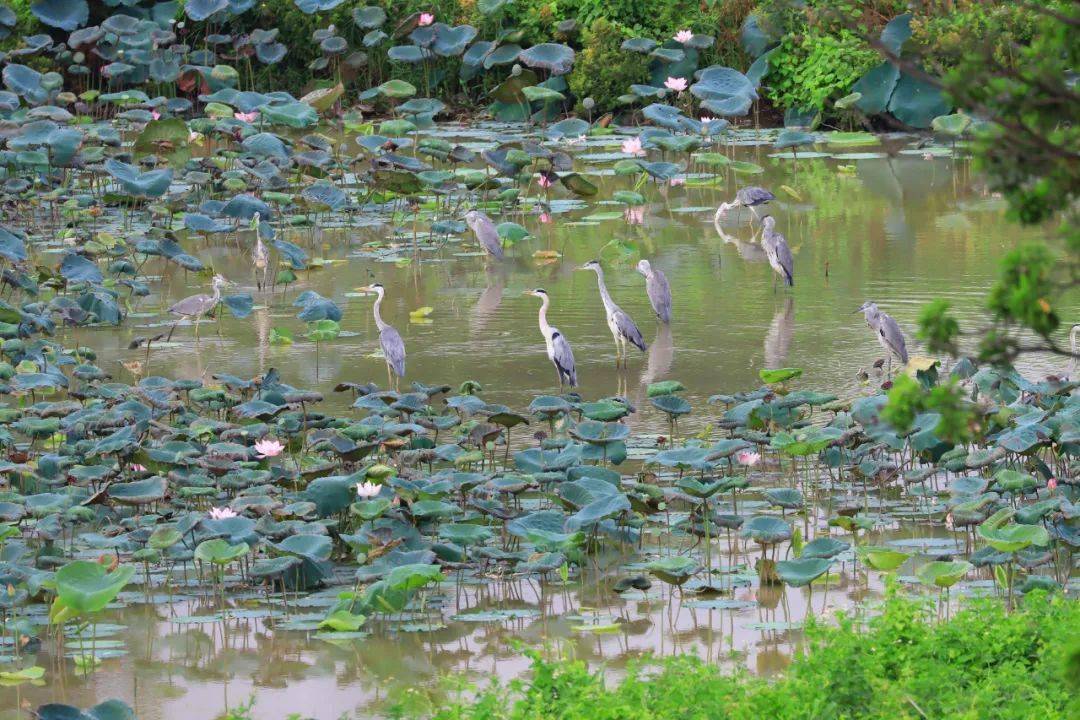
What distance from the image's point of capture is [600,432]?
6.08m

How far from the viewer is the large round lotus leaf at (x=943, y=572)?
4.80 meters

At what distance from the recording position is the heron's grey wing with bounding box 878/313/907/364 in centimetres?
757

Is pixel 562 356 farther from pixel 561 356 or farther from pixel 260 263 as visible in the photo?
pixel 260 263

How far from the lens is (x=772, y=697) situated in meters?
3.76

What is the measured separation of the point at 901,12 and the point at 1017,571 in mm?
11654

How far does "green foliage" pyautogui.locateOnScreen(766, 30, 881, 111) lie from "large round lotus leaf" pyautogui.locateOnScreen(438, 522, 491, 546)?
35.8 feet

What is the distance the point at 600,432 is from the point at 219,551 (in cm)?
168

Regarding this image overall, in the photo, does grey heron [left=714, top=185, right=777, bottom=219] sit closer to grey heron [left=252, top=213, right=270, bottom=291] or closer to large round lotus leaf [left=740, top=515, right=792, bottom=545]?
grey heron [left=252, top=213, right=270, bottom=291]

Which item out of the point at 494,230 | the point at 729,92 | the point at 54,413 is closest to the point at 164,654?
the point at 54,413

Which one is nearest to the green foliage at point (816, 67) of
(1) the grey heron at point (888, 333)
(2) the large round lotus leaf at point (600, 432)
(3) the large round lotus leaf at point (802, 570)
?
(1) the grey heron at point (888, 333)

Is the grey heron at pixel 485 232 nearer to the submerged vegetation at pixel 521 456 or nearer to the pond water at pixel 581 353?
the submerged vegetation at pixel 521 456

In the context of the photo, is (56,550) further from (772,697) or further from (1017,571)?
(1017,571)

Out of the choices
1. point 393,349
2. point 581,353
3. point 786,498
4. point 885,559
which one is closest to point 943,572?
point 885,559

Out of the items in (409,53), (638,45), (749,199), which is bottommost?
(749,199)
